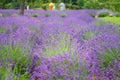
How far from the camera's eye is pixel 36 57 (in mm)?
4559

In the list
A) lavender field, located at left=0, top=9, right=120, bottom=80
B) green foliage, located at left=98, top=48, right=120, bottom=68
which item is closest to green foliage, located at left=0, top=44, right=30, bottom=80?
lavender field, located at left=0, top=9, right=120, bottom=80

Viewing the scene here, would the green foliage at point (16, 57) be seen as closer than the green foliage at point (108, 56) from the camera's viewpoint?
No

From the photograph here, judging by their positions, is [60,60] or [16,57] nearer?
[60,60]

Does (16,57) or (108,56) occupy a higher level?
(108,56)

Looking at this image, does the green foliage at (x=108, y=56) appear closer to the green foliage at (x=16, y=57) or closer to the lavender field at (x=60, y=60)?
the lavender field at (x=60, y=60)

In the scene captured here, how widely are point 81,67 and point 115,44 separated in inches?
24.9

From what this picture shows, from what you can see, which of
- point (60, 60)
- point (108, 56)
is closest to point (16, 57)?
point (60, 60)

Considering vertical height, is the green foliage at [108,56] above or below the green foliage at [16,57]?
above

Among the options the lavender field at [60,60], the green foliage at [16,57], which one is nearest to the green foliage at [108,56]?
the lavender field at [60,60]

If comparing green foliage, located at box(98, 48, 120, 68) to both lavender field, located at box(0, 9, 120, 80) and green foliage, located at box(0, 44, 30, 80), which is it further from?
green foliage, located at box(0, 44, 30, 80)

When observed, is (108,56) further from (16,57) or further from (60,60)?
(16,57)

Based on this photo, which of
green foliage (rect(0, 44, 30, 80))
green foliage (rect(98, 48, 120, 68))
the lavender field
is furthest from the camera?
green foliage (rect(0, 44, 30, 80))

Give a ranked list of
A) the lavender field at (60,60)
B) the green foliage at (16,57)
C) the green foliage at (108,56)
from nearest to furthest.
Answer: the lavender field at (60,60)
the green foliage at (108,56)
the green foliage at (16,57)

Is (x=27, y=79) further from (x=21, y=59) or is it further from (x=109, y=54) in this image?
(x=109, y=54)
